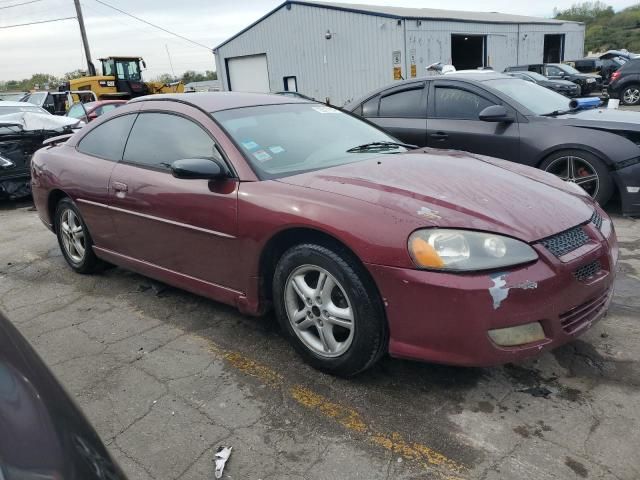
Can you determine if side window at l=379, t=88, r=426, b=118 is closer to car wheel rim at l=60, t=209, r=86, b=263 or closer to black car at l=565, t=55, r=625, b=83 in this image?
car wheel rim at l=60, t=209, r=86, b=263

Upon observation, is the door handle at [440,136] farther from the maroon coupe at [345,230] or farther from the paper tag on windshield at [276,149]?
the paper tag on windshield at [276,149]

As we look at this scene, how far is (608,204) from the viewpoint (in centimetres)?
555

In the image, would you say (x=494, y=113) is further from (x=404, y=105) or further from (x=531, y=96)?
(x=404, y=105)

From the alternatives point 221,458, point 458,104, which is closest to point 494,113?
point 458,104

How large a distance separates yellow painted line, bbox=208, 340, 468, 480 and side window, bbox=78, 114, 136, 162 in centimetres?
174

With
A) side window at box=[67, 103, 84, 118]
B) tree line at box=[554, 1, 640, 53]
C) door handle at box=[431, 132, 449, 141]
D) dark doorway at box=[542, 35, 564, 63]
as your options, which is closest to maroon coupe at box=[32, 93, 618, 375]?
door handle at box=[431, 132, 449, 141]

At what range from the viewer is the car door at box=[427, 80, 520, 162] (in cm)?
561

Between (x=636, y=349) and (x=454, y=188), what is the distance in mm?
1305

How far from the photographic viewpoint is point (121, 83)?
23703mm

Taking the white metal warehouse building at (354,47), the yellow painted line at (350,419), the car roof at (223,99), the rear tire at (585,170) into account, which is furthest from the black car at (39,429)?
the white metal warehouse building at (354,47)

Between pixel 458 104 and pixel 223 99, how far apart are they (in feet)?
10.8

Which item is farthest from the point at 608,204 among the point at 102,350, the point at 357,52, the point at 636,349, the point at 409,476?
the point at 357,52

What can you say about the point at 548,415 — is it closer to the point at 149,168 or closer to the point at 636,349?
the point at 636,349

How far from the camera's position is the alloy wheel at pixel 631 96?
16783mm
